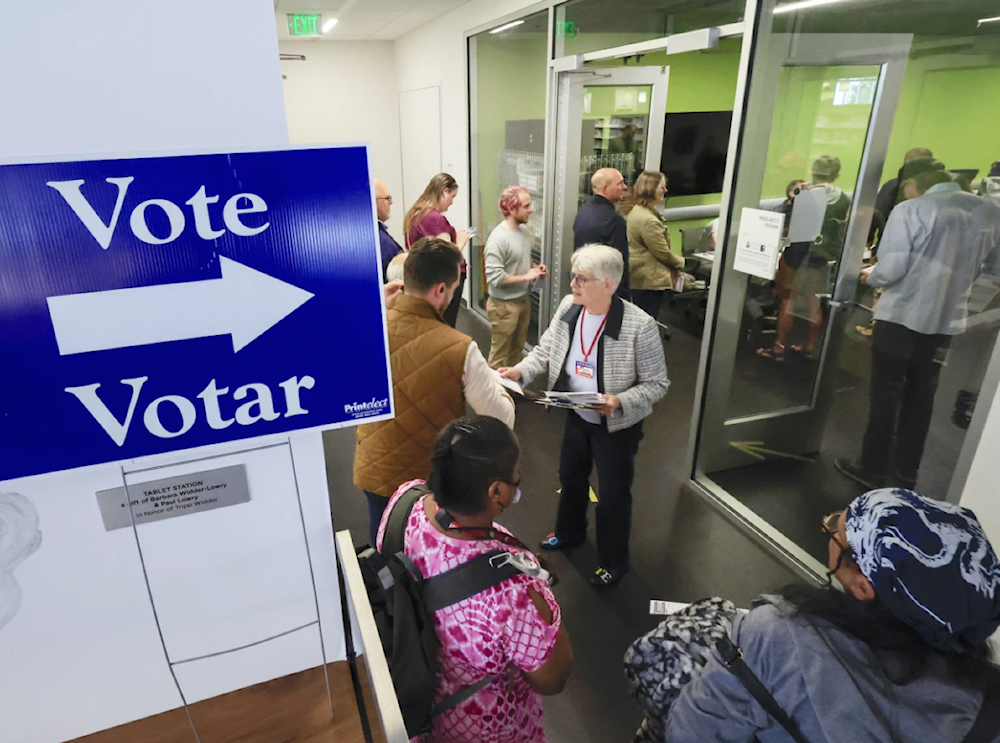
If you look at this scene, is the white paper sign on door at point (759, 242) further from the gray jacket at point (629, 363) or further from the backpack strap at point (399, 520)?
the backpack strap at point (399, 520)

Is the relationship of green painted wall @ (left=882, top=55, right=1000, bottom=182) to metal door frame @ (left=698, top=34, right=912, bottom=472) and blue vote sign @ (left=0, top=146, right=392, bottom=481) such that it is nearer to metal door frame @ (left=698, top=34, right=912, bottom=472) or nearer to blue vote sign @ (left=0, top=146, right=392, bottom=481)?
metal door frame @ (left=698, top=34, right=912, bottom=472)

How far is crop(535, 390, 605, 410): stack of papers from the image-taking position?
7.68 feet

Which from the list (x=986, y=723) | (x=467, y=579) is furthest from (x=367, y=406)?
(x=986, y=723)

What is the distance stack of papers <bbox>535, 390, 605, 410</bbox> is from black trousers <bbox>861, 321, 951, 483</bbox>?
140 centimetres

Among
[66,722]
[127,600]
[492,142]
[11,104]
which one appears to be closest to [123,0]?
[11,104]

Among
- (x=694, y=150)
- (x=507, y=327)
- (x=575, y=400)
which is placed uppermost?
(x=694, y=150)

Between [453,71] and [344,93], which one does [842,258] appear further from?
[344,93]

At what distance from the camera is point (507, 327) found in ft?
14.0

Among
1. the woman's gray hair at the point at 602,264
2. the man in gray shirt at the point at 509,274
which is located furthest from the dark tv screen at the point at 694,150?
the woman's gray hair at the point at 602,264

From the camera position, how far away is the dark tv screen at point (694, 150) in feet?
20.0

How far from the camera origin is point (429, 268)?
198cm

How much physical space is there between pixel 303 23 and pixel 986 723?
708cm

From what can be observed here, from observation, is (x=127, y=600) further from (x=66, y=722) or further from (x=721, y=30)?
(x=721, y=30)

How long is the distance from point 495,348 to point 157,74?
360 cm
